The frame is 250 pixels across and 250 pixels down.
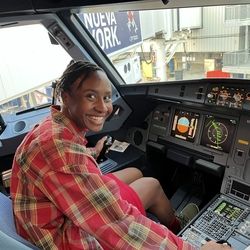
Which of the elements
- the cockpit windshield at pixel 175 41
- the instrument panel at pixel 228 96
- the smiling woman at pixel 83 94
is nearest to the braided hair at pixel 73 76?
the smiling woman at pixel 83 94

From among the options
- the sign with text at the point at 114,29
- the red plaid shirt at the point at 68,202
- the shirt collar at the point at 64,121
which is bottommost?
the red plaid shirt at the point at 68,202

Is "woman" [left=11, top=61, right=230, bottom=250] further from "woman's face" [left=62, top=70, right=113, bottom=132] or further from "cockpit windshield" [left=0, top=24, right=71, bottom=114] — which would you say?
"cockpit windshield" [left=0, top=24, right=71, bottom=114]

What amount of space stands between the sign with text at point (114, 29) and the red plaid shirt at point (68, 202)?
138 centimetres

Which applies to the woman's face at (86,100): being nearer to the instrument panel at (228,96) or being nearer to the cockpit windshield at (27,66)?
the instrument panel at (228,96)

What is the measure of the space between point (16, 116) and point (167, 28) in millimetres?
1346

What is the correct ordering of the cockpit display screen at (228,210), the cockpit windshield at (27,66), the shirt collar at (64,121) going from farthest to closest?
the cockpit windshield at (27,66) < the cockpit display screen at (228,210) < the shirt collar at (64,121)

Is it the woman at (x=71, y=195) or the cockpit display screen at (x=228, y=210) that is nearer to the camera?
the woman at (x=71, y=195)

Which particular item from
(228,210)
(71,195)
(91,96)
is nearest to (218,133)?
(228,210)

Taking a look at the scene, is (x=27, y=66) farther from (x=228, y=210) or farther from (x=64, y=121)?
(x=228, y=210)

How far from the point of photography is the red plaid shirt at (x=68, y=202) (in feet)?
3.48

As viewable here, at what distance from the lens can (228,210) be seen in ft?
6.07

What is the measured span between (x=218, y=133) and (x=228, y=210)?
20.3 inches

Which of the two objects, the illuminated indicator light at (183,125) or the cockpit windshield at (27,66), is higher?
the cockpit windshield at (27,66)

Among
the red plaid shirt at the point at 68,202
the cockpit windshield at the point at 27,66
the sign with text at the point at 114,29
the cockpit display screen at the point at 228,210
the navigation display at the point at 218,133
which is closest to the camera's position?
the red plaid shirt at the point at 68,202
